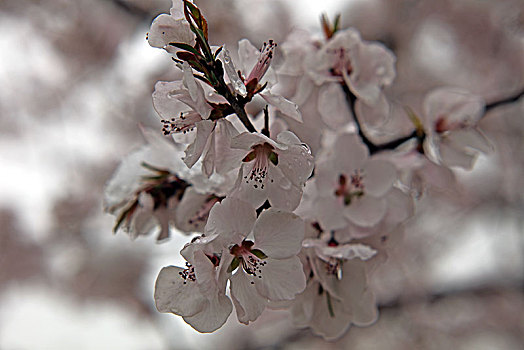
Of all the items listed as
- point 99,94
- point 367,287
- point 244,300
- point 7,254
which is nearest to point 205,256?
point 244,300

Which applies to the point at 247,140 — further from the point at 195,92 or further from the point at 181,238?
the point at 181,238

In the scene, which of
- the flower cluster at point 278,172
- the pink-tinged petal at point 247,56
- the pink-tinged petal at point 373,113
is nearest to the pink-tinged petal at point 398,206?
the flower cluster at point 278,172

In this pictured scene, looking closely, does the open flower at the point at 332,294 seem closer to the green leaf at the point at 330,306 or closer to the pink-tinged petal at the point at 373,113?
the green leaf at the point at 330,306

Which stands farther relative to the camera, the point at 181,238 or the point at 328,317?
the point at 181,238

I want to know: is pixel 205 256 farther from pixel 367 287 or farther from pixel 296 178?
pixel 367 287

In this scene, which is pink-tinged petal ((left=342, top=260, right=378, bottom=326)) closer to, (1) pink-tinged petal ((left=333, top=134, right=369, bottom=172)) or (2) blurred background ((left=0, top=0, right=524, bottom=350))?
(1) pink-tinged petal ((left=333, top=134, right=369, bottom=172))

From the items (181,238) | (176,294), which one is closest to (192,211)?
(176,294)
